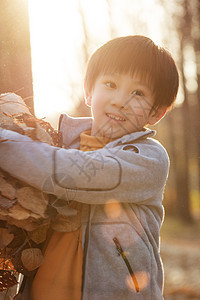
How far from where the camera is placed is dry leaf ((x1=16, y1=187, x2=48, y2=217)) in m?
1.47

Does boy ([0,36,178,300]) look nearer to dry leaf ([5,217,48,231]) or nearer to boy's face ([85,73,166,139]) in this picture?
boy's face ([85,73,166,139])

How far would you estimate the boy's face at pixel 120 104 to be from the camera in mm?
1885

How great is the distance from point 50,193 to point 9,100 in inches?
19.6

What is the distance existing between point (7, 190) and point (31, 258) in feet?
1.11

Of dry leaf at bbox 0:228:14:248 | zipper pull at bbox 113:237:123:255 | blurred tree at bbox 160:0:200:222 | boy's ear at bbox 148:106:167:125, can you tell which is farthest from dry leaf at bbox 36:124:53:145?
blurred tree at bbox 160:0:200:222

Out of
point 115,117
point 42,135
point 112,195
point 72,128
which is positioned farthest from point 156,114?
point 42,135

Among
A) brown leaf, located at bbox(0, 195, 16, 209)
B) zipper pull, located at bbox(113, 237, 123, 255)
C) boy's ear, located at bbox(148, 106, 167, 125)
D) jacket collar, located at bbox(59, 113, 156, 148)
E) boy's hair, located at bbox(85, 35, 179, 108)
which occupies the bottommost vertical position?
zipper pull, located at bbox(113, 237, 123, 255)

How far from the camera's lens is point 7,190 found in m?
1.47

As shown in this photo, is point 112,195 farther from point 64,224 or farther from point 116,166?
point 64,224

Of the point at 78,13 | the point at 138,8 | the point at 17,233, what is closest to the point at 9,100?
the point at 17,233

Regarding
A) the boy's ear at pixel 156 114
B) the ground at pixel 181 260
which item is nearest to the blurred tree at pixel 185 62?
the ground at pixel 181 260

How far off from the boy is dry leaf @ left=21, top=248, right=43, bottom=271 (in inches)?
6.2

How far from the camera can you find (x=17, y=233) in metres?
1.57

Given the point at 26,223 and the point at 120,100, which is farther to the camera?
the point at 120,100
